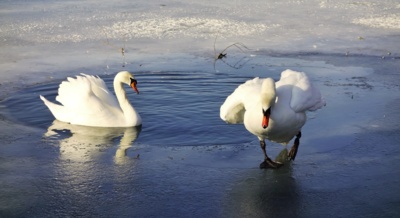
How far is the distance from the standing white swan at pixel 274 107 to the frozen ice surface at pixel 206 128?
1.07ft

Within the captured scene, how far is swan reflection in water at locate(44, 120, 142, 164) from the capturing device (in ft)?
22.4

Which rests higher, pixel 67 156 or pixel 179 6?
pixel 179 6

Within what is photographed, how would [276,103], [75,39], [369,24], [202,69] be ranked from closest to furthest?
[276,103], [202,69], [75,39], [369,24]

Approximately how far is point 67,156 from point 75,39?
23.2ft

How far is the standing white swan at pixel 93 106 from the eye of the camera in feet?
27.0

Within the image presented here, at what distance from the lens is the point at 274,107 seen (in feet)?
20.6

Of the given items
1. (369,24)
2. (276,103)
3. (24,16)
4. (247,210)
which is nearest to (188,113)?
(276,103)

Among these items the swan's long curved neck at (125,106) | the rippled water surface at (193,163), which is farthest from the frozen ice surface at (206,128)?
the swan's long curved neck at (125,106)

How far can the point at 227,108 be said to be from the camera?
22.5 ft

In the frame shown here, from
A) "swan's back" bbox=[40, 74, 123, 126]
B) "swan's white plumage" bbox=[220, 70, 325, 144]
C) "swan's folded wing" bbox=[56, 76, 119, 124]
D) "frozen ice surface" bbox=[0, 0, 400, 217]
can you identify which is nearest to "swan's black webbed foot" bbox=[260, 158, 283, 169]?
"frozen ice surface" bbox=[0, 0, 400, 217]

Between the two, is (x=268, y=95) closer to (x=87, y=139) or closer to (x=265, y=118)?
(x=265, y=118)

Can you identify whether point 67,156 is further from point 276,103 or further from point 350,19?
point 350,19

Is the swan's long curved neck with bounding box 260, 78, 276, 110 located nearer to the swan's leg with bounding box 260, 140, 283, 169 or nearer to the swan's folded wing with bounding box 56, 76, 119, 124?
the swan's leg with bounding box 260, 140, 283, 169

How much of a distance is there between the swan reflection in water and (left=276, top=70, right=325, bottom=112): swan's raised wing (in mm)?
1862
